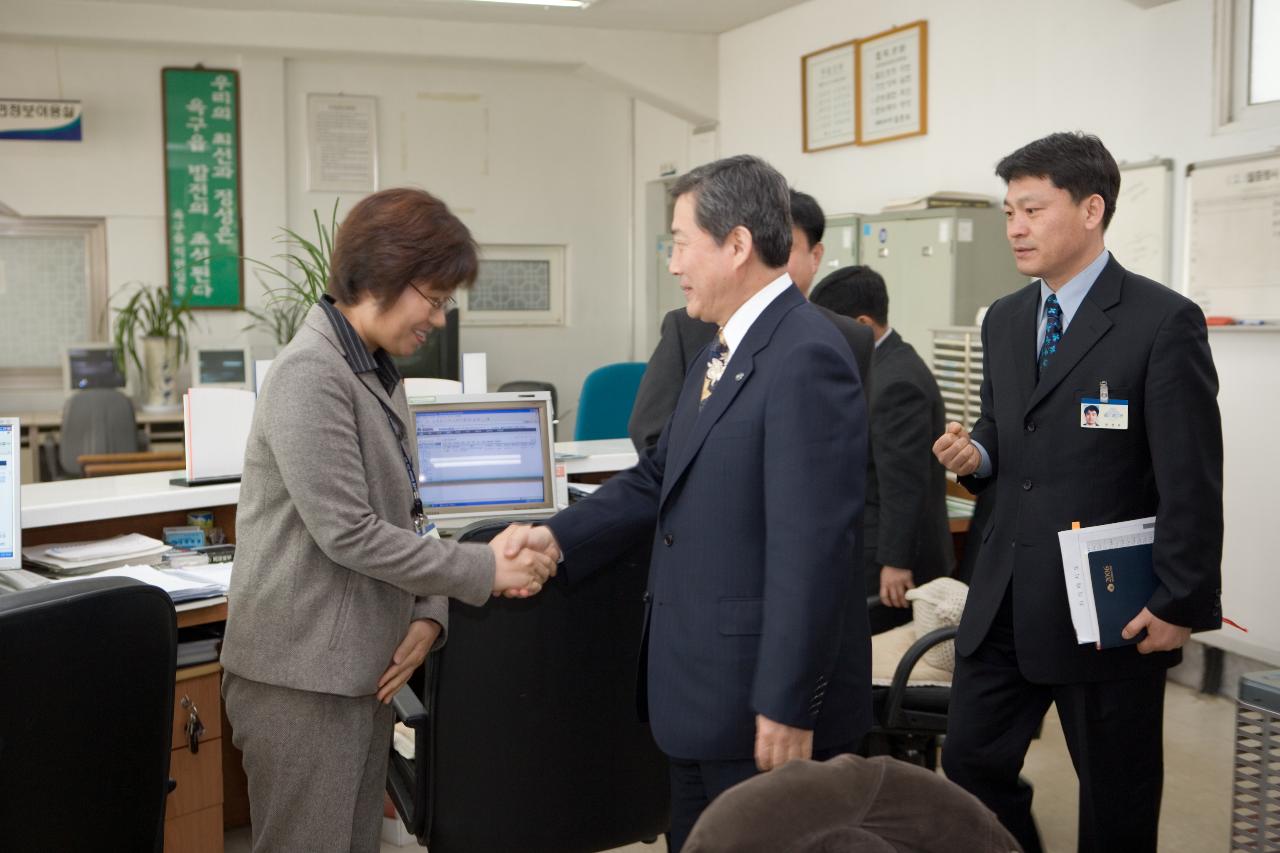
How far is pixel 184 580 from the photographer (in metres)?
2.57

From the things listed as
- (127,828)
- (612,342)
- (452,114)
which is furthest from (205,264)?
(127,828)

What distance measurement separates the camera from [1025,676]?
80.9 inches

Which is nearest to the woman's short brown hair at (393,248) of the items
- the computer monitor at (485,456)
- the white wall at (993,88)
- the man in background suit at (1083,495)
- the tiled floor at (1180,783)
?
the man in background suit at (1083,495)

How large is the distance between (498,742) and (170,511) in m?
1.49

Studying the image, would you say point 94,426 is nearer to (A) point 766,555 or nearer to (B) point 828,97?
(B) point 828,97

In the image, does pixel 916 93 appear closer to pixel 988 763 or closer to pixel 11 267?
pixel 988 763

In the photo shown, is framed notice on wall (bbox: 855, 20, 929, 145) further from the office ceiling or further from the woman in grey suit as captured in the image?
the woman in grey suit

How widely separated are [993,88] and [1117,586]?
391 centimetres

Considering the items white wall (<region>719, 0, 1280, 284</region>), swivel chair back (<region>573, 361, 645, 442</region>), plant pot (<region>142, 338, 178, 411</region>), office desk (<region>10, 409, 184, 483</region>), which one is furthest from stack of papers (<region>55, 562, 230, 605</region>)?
plant pot (<region>142, 338, 178, 411</region>)

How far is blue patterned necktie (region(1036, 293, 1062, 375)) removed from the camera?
2107 millimetres

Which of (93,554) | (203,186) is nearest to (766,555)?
(93,554)

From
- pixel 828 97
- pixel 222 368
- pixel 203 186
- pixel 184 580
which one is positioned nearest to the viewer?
pixel 184 580

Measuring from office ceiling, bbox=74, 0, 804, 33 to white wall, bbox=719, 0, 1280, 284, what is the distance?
0.81 ft

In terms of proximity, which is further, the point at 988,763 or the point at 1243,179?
the point at 1243,179
